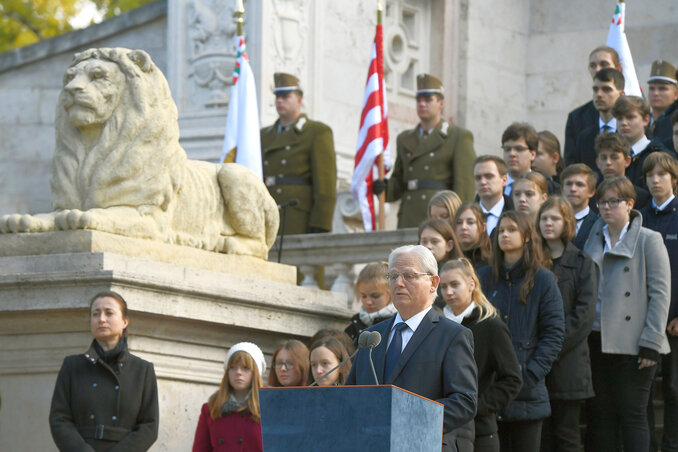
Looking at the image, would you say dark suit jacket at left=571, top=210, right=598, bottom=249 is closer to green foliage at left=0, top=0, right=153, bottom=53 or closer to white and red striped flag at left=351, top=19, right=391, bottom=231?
white and red striped flag at left=351, top=19, right=391, bottom=231

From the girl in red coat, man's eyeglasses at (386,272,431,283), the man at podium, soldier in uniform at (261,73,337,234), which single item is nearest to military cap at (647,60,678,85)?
soldier in uniform at (261,73,337,234)

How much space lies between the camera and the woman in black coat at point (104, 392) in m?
8.72

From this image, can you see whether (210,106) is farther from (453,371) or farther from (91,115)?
(453,371)

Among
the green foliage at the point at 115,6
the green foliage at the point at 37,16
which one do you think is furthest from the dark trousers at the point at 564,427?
the green foliage at the point at 37,16

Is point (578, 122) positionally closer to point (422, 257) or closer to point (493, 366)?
point (493, 366)

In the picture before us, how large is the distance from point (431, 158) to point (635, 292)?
4.01 m

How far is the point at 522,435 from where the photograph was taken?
30.8 ft

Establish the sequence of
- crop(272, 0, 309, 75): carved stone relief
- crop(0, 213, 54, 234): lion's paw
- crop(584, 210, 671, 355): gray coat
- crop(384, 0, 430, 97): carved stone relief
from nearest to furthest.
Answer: crop(0, 213, 54, 234): lion's paw < crop(584, 210, 671, 355): gray coat < crop(272, 0, 309, 75): carved stone relief < crop(384, 0, 430, 97): carved stone relief

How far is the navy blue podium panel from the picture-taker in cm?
617

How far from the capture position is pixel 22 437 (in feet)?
31.1

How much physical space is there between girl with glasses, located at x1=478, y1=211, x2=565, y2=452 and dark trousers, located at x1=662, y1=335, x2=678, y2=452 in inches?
39.6

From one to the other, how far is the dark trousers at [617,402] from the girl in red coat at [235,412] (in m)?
2.41

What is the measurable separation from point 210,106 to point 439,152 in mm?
3791

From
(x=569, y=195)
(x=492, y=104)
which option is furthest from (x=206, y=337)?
(x=492, y=104)
